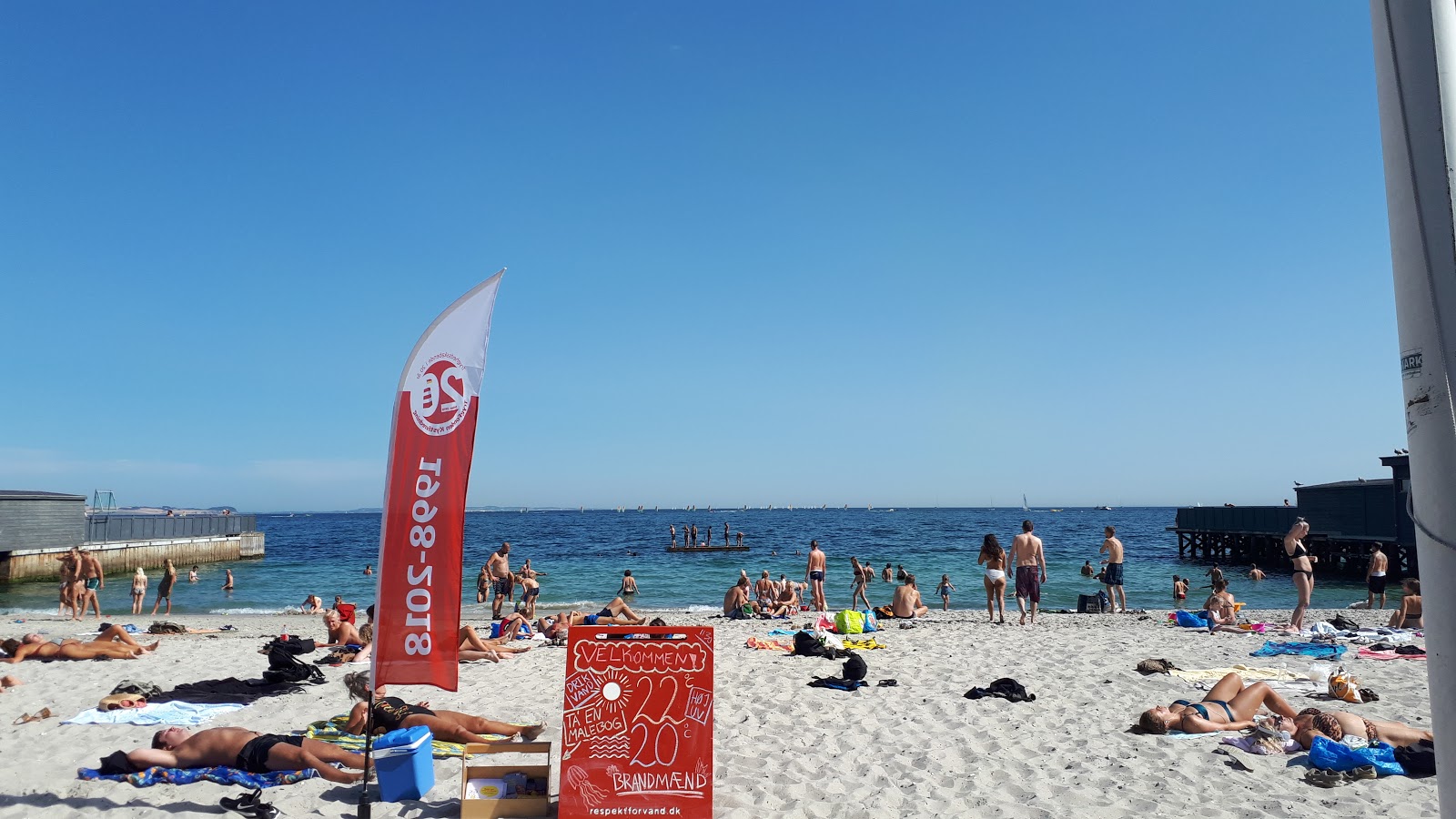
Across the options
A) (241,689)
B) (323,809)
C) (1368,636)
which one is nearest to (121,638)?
(241,689)

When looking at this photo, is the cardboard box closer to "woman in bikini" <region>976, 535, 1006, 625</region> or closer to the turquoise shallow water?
"woman in bikini" <region>976, 535, 1006, 625</region>

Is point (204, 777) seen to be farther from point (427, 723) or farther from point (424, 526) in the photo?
point (424, 526)

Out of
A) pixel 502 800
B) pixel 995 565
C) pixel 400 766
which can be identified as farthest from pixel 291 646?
pixel 995 565

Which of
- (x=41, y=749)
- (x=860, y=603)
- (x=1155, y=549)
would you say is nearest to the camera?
(x=41, y=749)

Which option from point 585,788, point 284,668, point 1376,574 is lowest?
point 284,668

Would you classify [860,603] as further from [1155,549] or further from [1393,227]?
[1155,549]

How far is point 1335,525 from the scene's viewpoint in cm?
3228

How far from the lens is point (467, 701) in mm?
9266

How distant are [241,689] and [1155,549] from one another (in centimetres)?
5688

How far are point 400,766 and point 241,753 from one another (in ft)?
5.21

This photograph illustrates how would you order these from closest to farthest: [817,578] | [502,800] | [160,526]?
[502,800], [817,578], [160,526]

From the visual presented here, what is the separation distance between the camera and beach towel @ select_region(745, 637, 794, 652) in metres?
12.4

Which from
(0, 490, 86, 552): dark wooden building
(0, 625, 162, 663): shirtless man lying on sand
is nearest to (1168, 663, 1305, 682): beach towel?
(0, 625, 162, 663): shirtless man lying on sand

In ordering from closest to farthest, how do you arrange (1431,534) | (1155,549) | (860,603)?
(1431,534) → (860,603) → (1155,549)
